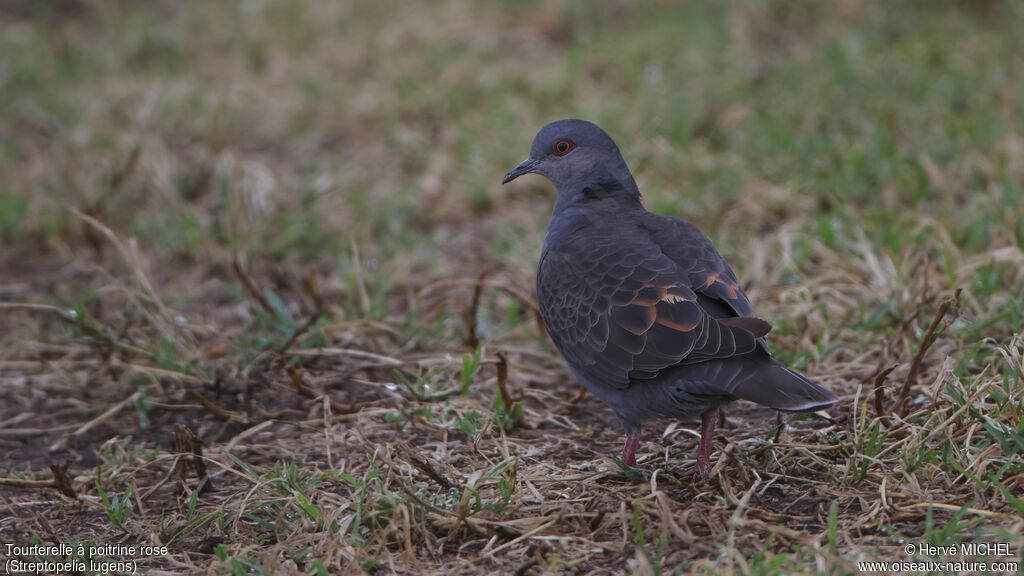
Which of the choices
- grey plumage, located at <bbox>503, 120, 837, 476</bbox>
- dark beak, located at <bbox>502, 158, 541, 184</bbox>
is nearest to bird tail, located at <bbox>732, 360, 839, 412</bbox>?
grey plumage, located at <bbox>503, 120, 837, 476</bbox>

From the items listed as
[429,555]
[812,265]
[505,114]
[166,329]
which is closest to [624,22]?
[505,114]

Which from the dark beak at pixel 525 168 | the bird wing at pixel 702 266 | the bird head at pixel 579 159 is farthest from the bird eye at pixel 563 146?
the bird wing at pixel 702 266

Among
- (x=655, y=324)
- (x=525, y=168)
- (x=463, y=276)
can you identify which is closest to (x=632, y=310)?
(x=655, y=324)

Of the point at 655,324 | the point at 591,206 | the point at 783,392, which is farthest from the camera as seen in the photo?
the point at 591,206

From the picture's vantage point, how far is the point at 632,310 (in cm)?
331

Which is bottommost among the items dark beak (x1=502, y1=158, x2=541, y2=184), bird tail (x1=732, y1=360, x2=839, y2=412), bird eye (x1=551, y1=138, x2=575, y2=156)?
bird tail (x1=732, y1=360, x2=839, y2=412)

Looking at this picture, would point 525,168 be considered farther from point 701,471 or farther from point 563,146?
point 701,471

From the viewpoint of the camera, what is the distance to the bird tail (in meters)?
2.87

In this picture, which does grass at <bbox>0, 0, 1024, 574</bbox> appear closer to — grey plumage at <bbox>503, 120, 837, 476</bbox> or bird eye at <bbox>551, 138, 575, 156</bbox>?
grey plumage at <bbox>503, 120, 837, 476</bbox>

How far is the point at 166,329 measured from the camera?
14.3 ft

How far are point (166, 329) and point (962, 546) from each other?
10.5 feet

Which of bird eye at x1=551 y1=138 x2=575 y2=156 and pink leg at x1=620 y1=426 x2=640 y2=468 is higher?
bird eye at x1=551 y1=138 x2=575 y2=156

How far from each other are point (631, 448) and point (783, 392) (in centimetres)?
68

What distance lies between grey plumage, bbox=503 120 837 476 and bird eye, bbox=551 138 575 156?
406mm
